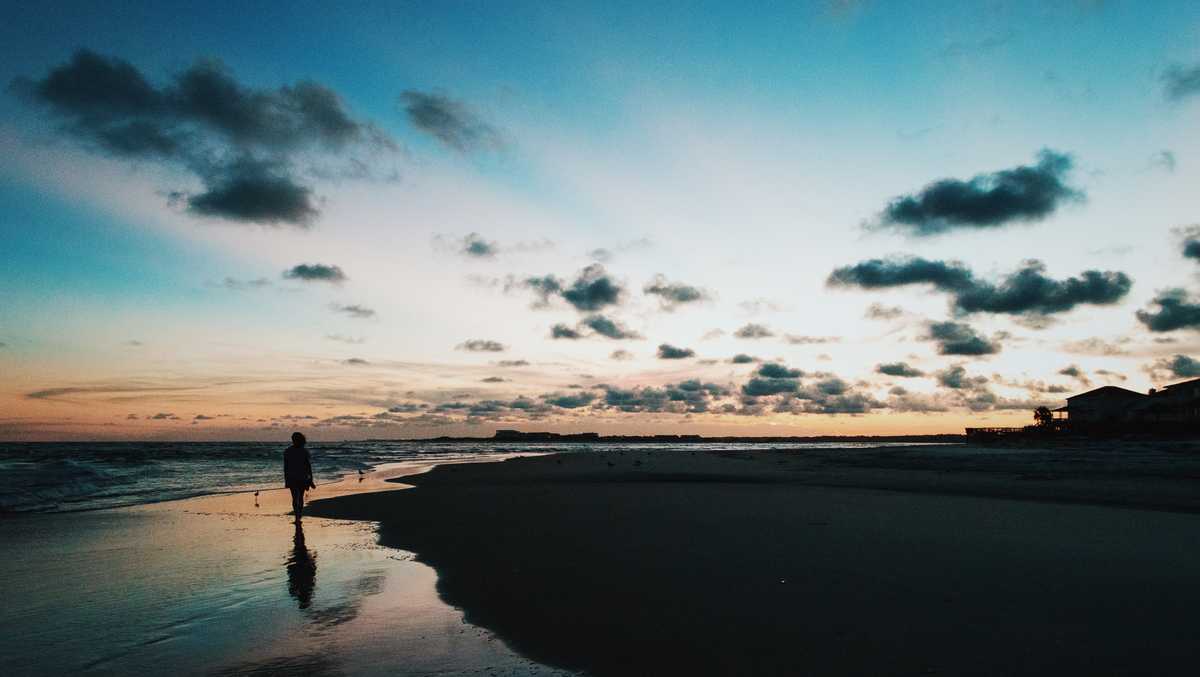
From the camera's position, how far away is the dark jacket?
54.4 feet

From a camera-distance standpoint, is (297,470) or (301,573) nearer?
(301,573)

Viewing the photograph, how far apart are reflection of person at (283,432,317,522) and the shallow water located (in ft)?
6.28

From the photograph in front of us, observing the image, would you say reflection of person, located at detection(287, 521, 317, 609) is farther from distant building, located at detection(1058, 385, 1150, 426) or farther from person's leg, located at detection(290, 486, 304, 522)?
distant building, located at detection(1058, 385, 1150, 426)

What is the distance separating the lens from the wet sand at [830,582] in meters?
5.93

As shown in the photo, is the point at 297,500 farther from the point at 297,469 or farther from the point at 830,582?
the point at 830,582

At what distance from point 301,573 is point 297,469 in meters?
7.17

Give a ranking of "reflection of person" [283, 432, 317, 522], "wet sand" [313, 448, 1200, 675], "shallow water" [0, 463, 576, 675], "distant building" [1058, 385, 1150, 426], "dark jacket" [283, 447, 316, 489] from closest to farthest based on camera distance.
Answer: "wet sand" [313, 448, 1200, 675] → "shallow water" [0, 463, 576, 675] → "reflection of person" [283, 432, 317, 522] → "dark jacket" [283, 447, 316, 489] → "distant building" [1058, 385, 1150, 426]

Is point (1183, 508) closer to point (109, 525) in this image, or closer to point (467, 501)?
point (467, 501)

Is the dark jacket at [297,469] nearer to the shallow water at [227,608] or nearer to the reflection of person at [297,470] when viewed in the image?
the reflection of person at [297,470]

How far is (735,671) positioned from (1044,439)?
3456 inches

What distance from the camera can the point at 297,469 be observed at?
55.0ft

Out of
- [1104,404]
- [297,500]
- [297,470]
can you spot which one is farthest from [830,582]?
[1104,404]

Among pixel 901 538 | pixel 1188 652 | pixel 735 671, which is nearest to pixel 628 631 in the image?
pixel 735 671

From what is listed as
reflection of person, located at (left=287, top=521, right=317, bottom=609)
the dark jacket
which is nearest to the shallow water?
reflection of person, located at (left=287, top=521, right=317, bottom=609)
